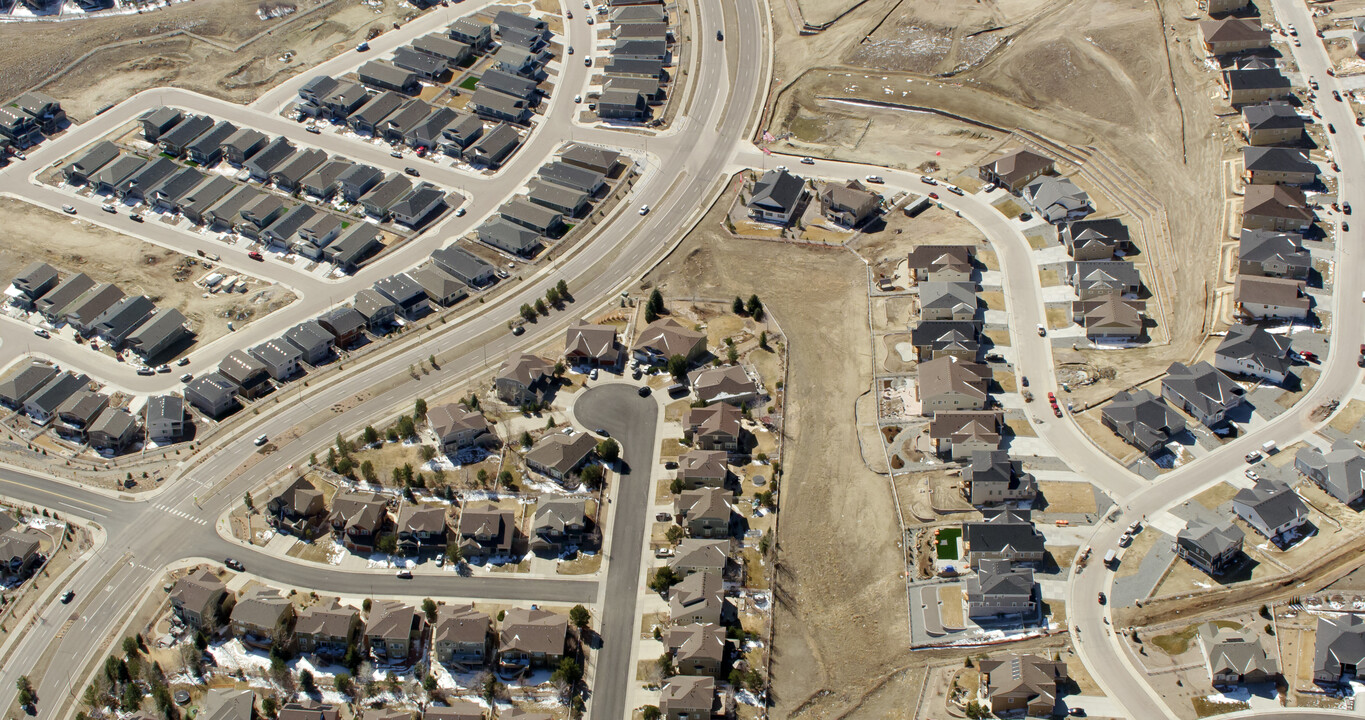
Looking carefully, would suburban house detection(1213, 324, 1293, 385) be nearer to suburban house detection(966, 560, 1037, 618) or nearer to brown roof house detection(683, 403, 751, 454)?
suburban house detection(966, 560, 1037, 618)

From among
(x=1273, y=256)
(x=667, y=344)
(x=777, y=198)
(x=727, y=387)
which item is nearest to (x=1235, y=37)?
(x=1273, y=256)

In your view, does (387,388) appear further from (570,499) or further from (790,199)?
(790,199)

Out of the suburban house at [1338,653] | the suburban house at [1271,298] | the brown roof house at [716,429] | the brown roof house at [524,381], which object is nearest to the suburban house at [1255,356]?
the suburban house at [1271,298]

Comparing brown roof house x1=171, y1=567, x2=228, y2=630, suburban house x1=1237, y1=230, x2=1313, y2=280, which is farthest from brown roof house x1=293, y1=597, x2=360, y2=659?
suburban house x1=1237, y1=230, x2=1313, y2=280

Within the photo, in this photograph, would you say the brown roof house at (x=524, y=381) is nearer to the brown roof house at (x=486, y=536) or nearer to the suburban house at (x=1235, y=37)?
the brown roof house at (x=486, y=536)

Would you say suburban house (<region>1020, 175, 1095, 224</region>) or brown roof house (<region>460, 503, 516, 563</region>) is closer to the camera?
brown roof house (<region>460, 503, 516, 563</region>)
